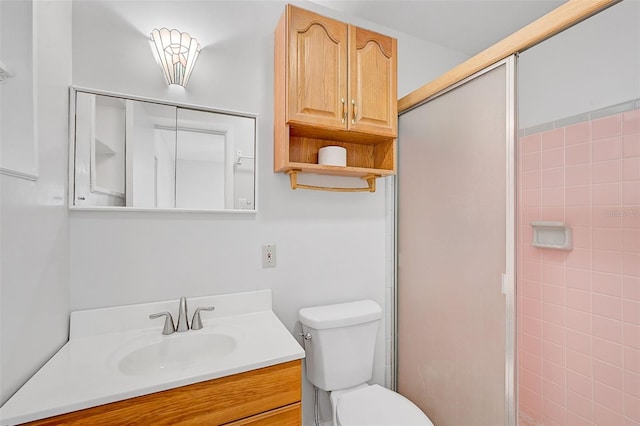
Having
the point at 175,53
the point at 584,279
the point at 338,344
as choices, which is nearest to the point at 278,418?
the point at 338,344

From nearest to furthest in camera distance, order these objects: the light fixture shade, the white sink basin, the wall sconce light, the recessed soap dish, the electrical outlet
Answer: the wall sconce light → the white sink basin → the light fixture shade → the electrical outlet → the recessed soap dish

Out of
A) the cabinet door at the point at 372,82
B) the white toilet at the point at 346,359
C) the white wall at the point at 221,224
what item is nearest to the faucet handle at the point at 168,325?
the white wall at the point at 221,224

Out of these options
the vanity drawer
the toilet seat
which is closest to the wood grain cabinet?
the vanity drawer

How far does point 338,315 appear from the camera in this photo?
1.47 meters

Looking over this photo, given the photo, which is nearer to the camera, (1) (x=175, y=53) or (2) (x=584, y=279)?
(1) (x=175, y=53)

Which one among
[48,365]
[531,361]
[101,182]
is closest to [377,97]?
[101,182]

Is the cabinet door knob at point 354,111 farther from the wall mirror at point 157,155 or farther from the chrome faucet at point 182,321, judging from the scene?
the chrome faucet at point 182,321

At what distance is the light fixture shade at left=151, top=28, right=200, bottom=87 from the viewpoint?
1307mm

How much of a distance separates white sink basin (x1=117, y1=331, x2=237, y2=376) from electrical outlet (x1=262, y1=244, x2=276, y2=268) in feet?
1.33

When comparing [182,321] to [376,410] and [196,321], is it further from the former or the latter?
[376,410]

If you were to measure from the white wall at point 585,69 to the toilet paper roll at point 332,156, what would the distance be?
1.07 meters

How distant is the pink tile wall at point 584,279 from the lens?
4.62ft

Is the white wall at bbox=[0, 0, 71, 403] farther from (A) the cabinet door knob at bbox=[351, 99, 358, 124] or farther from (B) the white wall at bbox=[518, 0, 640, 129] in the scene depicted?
(B) the white wall at bbox=[518, 0, 640, 129]

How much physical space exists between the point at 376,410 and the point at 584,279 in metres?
1.33
